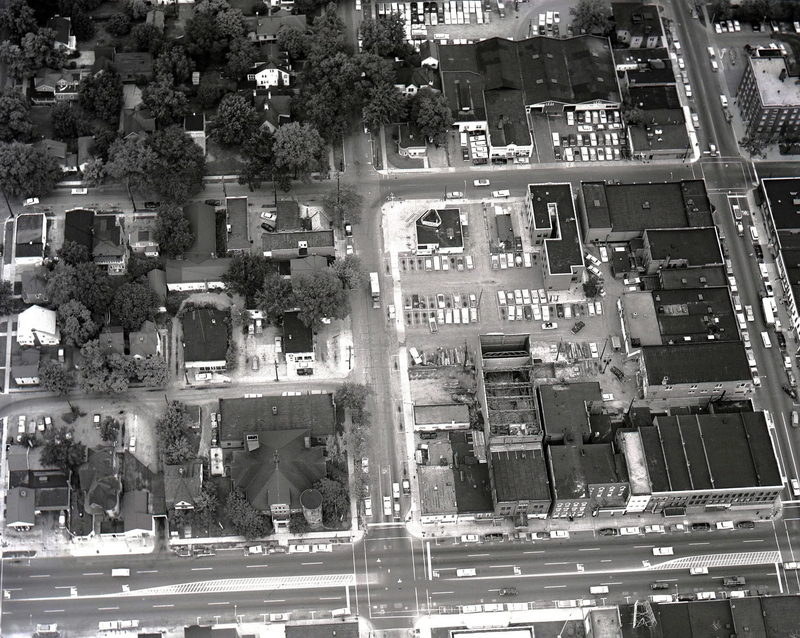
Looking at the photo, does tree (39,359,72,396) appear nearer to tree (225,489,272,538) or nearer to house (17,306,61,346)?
house (17,306,61,346)

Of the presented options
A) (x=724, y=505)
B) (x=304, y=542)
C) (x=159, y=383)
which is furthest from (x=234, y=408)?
(x=724, y=505)

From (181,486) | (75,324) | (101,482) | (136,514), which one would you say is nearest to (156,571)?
(136,514)

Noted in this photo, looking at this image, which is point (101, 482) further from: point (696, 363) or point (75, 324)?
point (696, 363)

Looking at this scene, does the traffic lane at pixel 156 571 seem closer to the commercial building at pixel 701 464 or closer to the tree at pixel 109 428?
the tree at pixel 109 428

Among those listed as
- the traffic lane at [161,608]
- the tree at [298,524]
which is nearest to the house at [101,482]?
the traffic lane at [161,608]

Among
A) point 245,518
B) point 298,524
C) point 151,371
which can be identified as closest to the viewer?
point 245,518

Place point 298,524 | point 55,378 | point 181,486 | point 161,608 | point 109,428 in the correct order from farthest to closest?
point 55,378 → point 109,428 → point 298,524 → point 181,486 → point 161,608

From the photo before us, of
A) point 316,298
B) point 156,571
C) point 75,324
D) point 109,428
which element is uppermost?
point 316,298
